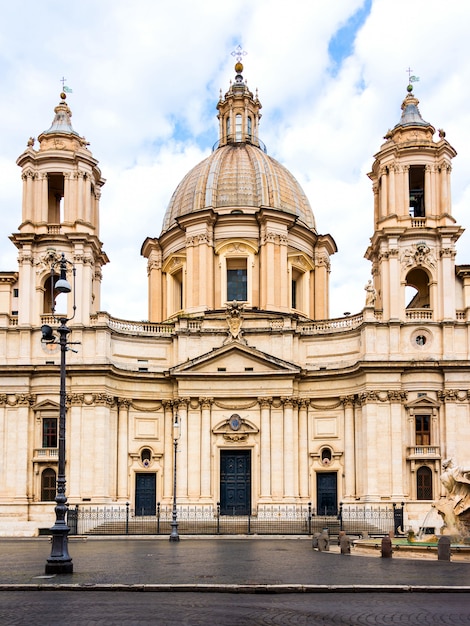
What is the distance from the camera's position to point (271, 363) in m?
59.5

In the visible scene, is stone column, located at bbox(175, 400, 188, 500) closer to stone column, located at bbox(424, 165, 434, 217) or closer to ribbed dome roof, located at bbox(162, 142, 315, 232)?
ribbed dome roof, located at bbox(162, 142, 315, 232)

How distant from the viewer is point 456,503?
115 ft

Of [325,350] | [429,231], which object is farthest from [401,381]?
[429,231]

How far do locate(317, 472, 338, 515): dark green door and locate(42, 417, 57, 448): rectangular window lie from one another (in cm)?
1754

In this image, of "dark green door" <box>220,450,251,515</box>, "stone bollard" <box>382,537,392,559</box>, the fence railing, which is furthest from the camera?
"dark green door" <box>220,450,251,515</box>

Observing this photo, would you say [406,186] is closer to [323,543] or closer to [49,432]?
[49,432]

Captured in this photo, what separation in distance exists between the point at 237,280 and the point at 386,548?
121 ft

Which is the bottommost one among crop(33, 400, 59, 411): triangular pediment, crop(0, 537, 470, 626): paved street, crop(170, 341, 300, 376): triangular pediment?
crop(0, 537, 470, 626): paved street

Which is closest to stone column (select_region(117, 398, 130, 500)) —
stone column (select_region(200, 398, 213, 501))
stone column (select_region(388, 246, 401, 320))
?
stone column (select_region(200, 398, 213, 501))

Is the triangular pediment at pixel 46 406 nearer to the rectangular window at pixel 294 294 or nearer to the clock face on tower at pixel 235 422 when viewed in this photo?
→ the clock face on tower at pixel 235 422

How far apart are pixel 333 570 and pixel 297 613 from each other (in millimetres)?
8981

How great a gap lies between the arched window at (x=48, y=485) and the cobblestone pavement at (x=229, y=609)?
1414 inches

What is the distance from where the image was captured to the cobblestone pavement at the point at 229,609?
54.8ft

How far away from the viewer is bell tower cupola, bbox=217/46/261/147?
73375 mm
